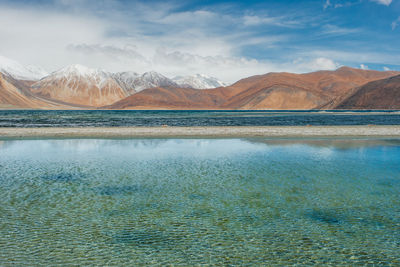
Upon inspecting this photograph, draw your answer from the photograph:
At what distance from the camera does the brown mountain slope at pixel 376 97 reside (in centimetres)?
13900

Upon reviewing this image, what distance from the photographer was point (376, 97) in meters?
144

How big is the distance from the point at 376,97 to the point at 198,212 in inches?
6087

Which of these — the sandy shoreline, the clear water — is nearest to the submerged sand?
the sandy shoreline

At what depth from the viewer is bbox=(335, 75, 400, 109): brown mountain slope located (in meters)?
139

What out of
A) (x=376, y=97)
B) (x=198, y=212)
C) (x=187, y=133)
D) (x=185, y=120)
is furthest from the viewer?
(x=376, y=97)

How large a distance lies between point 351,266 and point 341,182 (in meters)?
7.71

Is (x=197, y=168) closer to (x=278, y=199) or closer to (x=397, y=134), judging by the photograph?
(x=278, y=199)

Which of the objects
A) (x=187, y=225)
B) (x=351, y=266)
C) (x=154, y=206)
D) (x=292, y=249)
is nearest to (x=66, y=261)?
(x=187, y=225)

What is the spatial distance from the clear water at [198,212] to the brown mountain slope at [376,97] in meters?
138

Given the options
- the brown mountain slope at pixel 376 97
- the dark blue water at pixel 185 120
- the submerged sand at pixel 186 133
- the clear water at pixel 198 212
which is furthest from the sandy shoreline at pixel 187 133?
the brown mountain slope at pixel 376 97

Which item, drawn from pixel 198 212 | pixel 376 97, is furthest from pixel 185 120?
pixel 376 97

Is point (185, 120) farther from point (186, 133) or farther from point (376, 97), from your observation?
point (376, 97)

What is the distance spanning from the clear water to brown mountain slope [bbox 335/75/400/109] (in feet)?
451

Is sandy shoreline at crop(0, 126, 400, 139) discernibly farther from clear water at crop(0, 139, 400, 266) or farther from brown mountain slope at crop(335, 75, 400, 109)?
brown mountain slope at crop(335, 75, 400, 109)
